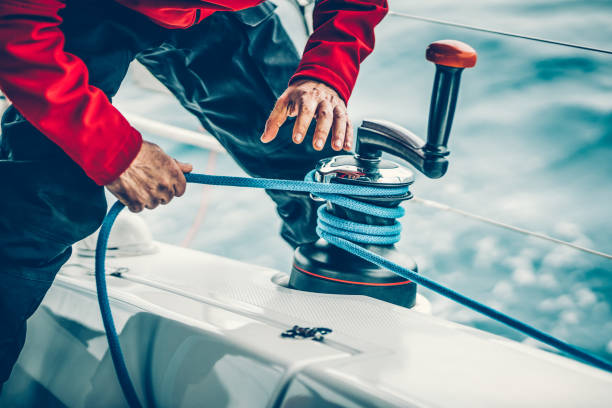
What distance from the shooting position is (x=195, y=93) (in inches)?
41.8

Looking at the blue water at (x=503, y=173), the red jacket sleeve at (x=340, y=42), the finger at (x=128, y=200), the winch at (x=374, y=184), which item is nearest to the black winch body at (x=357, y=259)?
the winch at (x=374, y=184)

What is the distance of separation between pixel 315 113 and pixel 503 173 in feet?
8.61

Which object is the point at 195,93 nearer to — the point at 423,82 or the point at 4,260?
the point at 4,260

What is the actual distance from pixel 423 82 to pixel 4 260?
373cm

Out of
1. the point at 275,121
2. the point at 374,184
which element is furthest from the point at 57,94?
the point at 374,184

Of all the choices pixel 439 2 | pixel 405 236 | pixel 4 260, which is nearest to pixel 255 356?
pixel 4 260

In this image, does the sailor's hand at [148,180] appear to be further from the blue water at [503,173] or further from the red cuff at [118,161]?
the blue water at [503,173]

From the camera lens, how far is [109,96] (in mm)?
884

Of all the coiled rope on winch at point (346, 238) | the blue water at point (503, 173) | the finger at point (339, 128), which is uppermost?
the finger at point (339, 128)

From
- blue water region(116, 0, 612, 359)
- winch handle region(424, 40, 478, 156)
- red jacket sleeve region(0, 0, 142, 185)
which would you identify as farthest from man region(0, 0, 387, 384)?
blue water region(116, 0, 612, 359)

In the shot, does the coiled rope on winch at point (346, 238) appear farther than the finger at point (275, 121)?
No

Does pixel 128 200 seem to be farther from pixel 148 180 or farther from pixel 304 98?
pixel 304 98

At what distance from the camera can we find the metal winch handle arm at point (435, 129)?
2.38 feet

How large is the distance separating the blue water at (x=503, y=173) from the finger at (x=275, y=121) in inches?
33.1
